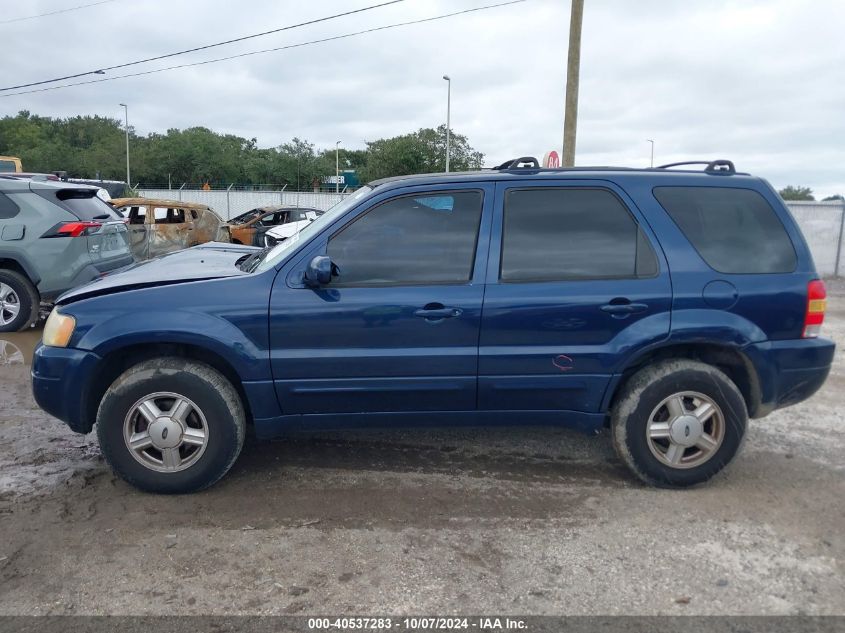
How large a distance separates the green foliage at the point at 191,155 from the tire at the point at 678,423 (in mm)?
39524

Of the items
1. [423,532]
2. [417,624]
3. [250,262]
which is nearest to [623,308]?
[423,532]

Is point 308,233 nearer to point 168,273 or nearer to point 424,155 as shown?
point 168,273

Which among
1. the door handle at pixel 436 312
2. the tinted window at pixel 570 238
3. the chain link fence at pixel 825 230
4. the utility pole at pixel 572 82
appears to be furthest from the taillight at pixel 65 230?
the chain link fence at pixel 825 230

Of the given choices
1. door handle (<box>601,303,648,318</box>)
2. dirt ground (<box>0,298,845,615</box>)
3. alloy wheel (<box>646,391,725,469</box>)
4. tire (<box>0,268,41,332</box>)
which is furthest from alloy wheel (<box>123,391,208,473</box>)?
tire (<box>0,268,41,332</box>)

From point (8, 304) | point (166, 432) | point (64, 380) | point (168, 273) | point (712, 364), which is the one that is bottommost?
point (166, 432)

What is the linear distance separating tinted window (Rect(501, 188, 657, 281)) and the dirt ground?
1.30m

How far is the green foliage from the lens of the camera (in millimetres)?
43781

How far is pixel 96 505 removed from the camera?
375cm

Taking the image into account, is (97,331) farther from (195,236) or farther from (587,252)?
(195,236)

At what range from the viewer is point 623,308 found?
Answer: 12.3 ft

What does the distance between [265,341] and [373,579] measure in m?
1.38

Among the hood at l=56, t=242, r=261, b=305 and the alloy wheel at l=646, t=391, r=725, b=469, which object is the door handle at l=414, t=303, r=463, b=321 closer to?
the hood at l=56, t=242, r=261, b=305

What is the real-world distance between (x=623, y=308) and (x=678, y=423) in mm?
758

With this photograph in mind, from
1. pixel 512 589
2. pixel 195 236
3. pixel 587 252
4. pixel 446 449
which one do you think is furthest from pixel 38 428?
pixel 195 236
